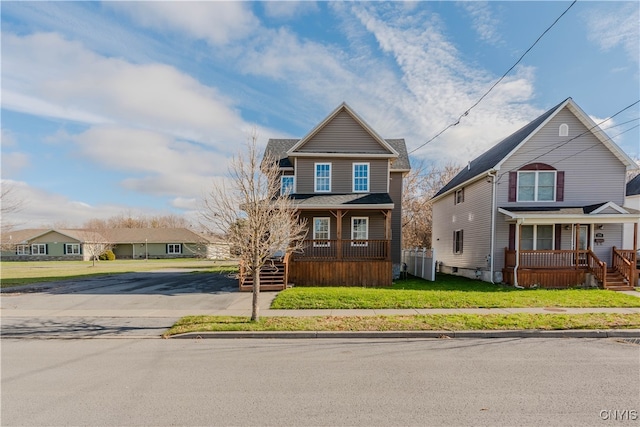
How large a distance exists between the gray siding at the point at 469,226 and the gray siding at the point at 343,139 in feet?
20.1

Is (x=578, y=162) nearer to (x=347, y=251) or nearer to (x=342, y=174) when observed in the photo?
(x=342, y=174)

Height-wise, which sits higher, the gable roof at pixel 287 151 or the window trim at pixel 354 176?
the gable roof at pixel 287 151

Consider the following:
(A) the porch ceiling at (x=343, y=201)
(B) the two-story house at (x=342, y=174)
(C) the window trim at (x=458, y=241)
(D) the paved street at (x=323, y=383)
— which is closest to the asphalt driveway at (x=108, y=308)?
(D) the paved street at (x=323, y=383)

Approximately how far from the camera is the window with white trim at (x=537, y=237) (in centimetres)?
1568

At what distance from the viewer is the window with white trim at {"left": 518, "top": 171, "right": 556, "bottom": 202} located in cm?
1578

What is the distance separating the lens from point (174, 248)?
49594 millimetres

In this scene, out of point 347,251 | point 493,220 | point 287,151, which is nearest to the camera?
point 493,220

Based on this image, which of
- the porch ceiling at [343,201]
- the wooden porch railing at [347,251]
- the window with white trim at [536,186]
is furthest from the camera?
the window with white trim at [536,186]

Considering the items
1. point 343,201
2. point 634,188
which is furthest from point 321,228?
point 634,188

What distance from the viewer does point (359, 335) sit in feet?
23.6

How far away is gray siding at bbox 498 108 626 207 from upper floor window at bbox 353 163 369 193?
22.3 ft

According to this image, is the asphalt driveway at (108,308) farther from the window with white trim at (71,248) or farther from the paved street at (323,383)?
the window with white trim at (71,248)

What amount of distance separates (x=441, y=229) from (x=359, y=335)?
18566 millimetres

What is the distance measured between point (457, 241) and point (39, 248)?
59368 millimetres
